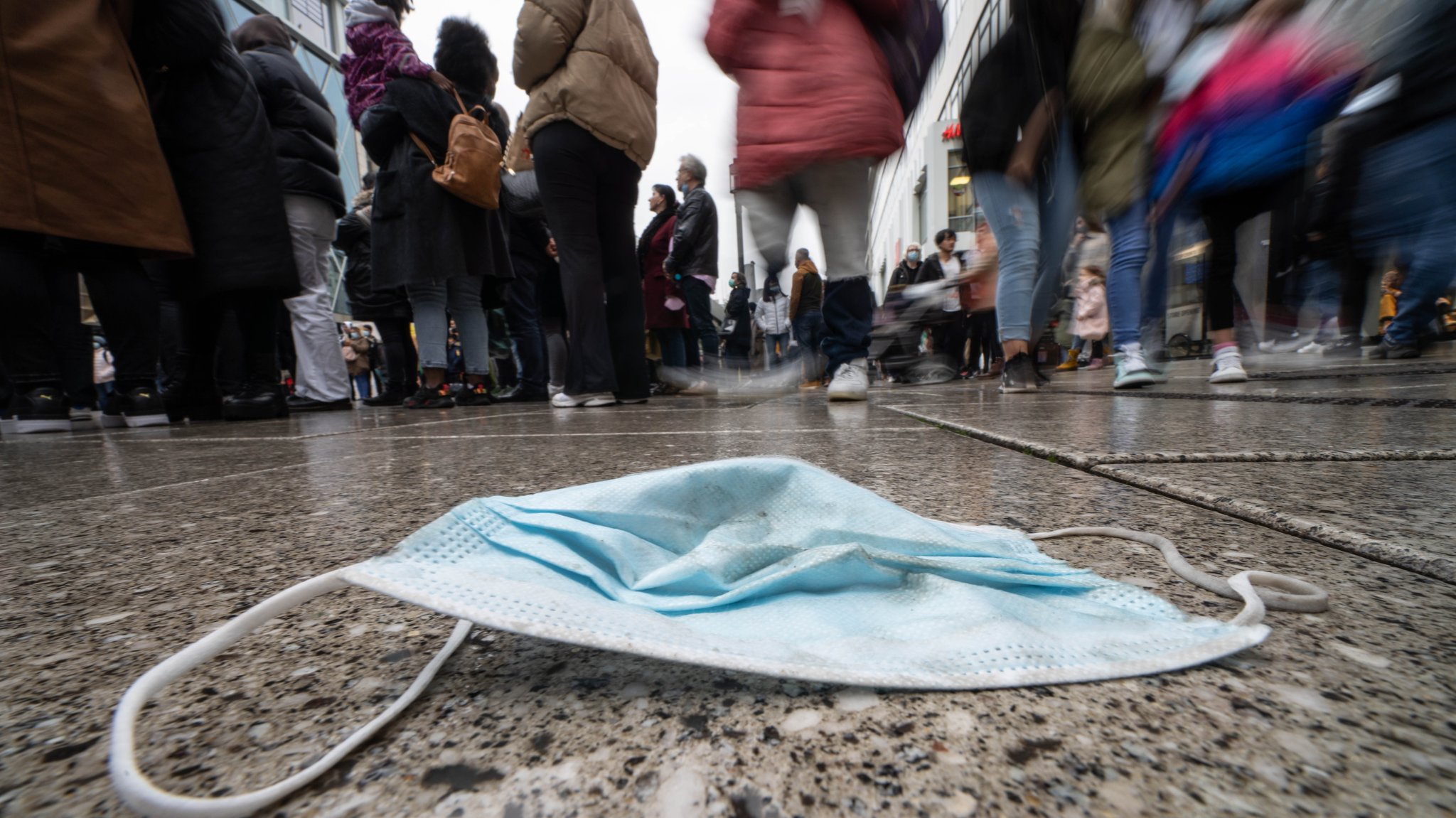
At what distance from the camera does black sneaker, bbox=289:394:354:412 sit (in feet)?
15.1

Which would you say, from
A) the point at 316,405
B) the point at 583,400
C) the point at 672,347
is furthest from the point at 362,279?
the point at 583,400

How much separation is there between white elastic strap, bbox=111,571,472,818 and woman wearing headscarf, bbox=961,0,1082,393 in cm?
315

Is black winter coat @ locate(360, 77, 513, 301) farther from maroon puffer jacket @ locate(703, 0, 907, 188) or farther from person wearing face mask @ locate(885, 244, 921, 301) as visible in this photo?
person wearing face mask @ locate(885, 244, 921, 301)

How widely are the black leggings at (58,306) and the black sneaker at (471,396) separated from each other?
1.92 m

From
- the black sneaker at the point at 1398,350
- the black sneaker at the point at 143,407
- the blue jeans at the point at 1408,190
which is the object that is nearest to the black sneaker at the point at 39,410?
the black sneaker at the point at 143,407

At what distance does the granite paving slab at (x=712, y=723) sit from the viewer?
0.97 feet

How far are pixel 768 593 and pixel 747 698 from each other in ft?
0.45

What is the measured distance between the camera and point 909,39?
268 cm

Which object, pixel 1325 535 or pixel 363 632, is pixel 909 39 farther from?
pixel 363 632

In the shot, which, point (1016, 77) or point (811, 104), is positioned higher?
point (1016, 77)

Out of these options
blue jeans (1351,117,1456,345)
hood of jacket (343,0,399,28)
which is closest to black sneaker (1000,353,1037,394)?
blue jeans (1351,117,1456,345)

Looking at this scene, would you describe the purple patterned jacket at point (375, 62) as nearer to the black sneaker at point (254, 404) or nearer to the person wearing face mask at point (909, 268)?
the black sneaker at point (254, 404)

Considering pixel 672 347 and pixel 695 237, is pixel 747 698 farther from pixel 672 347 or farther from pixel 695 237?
pixel 672 347

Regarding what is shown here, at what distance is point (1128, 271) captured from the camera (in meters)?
3.03
